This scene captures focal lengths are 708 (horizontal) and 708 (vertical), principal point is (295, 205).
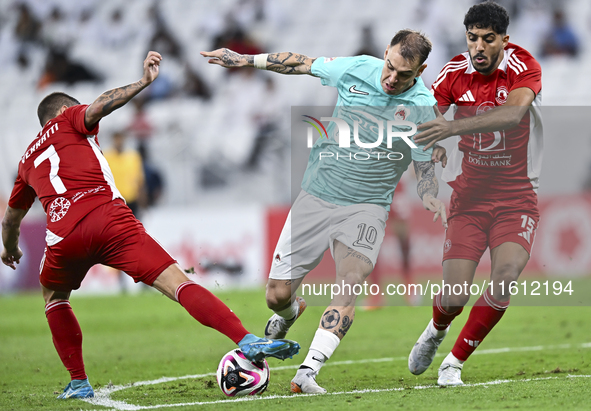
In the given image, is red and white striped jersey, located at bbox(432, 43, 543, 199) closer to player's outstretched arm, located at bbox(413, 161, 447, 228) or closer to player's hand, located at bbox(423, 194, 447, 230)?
player's outstretched arm, located at bbox(413, 161, 447, 228)

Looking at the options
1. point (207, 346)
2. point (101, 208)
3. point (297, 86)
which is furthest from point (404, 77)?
point (297, 86)

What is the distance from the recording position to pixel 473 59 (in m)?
4.95

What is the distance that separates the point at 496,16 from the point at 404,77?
0.75m

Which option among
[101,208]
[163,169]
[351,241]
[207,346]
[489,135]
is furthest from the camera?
[163,169]

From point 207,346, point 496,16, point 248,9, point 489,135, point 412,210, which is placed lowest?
point 207,346

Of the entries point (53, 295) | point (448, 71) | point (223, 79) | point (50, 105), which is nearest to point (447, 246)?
point (448, 71)

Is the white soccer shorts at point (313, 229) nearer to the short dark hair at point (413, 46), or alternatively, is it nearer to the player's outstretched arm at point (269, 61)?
the player's outstretched arm at point (269, 61)

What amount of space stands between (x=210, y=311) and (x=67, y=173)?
1.30m

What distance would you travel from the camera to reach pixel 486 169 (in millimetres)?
5223

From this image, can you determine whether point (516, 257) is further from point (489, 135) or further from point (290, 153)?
point (290, 153)

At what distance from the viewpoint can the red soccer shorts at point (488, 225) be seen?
5012 millimetres

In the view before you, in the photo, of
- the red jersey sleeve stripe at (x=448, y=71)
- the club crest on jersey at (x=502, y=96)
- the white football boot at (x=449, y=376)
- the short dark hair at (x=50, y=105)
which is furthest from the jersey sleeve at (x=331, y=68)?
the white football boot at (x=449, y=376)

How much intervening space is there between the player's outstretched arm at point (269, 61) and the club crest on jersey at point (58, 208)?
1529 mm

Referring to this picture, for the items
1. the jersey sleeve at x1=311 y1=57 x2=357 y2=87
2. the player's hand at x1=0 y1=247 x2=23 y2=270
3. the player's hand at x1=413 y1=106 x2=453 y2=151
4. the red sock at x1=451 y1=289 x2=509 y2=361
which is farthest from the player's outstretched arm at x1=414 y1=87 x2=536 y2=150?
the player's hand at x1=0 y1=247 x2=23 y2=270
